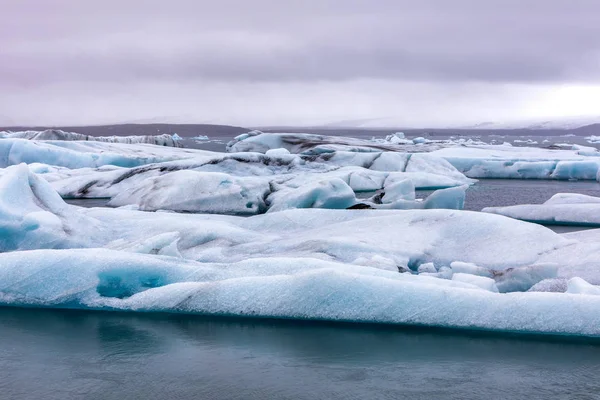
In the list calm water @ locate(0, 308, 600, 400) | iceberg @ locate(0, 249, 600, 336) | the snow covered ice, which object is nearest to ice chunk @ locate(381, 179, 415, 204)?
the snow covered ice

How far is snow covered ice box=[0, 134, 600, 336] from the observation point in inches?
171

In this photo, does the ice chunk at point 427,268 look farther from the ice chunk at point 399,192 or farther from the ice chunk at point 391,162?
the ice chunk at point 391,162

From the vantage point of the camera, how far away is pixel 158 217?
767cm

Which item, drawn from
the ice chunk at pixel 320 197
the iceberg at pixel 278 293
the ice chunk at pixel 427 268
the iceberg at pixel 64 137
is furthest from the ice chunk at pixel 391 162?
the iceberg at pixel 64 137

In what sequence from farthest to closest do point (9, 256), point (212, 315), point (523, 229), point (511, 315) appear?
point (523, 229)
point (9, 256)
point (212, 315)
point (511, 315)

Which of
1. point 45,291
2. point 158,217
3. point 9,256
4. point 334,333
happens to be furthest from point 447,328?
point 158,217

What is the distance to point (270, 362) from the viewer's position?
150 inches

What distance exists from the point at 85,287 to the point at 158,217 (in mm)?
2816

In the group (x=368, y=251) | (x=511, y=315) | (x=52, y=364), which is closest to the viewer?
(x=52, y=364)

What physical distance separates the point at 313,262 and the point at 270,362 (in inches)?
54.9

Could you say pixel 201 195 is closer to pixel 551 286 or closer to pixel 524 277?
pixel 524 277

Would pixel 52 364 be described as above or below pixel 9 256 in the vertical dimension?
below

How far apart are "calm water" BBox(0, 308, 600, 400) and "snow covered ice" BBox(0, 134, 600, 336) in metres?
0.15

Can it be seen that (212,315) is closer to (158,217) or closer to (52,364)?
(52,364)
